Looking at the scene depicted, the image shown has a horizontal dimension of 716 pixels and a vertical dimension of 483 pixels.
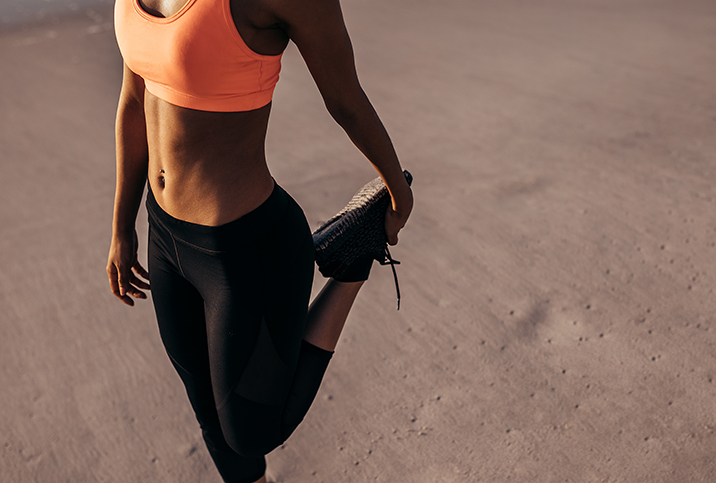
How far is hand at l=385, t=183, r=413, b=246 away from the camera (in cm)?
140

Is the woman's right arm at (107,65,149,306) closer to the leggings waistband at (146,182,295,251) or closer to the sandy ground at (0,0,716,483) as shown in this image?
the leggings waistband at (146,182,295,251)

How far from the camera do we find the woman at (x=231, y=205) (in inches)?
41.7

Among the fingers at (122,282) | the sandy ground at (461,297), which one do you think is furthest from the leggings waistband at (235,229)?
the sandy ground at (461,297)

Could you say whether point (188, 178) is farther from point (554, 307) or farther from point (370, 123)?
point (554, 307)

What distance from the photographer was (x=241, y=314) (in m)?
1.30

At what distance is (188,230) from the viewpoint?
1245 mm

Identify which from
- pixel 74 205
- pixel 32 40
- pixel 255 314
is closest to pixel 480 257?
pixel 255 314

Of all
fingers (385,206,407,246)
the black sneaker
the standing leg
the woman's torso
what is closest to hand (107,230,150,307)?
the standing leg

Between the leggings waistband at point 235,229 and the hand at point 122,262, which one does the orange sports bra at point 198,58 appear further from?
the hand at point 122,262

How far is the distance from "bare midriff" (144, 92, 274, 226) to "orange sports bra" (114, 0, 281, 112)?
0.03 meters

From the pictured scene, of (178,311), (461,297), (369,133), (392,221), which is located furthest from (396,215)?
(461,297)

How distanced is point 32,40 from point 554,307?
5811mm

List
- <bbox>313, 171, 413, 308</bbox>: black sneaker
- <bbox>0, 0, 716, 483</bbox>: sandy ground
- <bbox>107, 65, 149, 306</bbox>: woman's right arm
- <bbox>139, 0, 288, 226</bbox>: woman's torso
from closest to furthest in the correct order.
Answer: <bbox>139, 0, 288, 226</bbox>: woman's torso
<bbox>107, 65, 149, 306</bbox>: woman's right arm
<bbox>313, 171, 413, 308</bbox>: black sneaker
<bbox>0, 0, 716, 483</bbox>: sandy ground

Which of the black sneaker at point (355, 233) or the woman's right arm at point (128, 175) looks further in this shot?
the black sneaker at point (355, 233)
